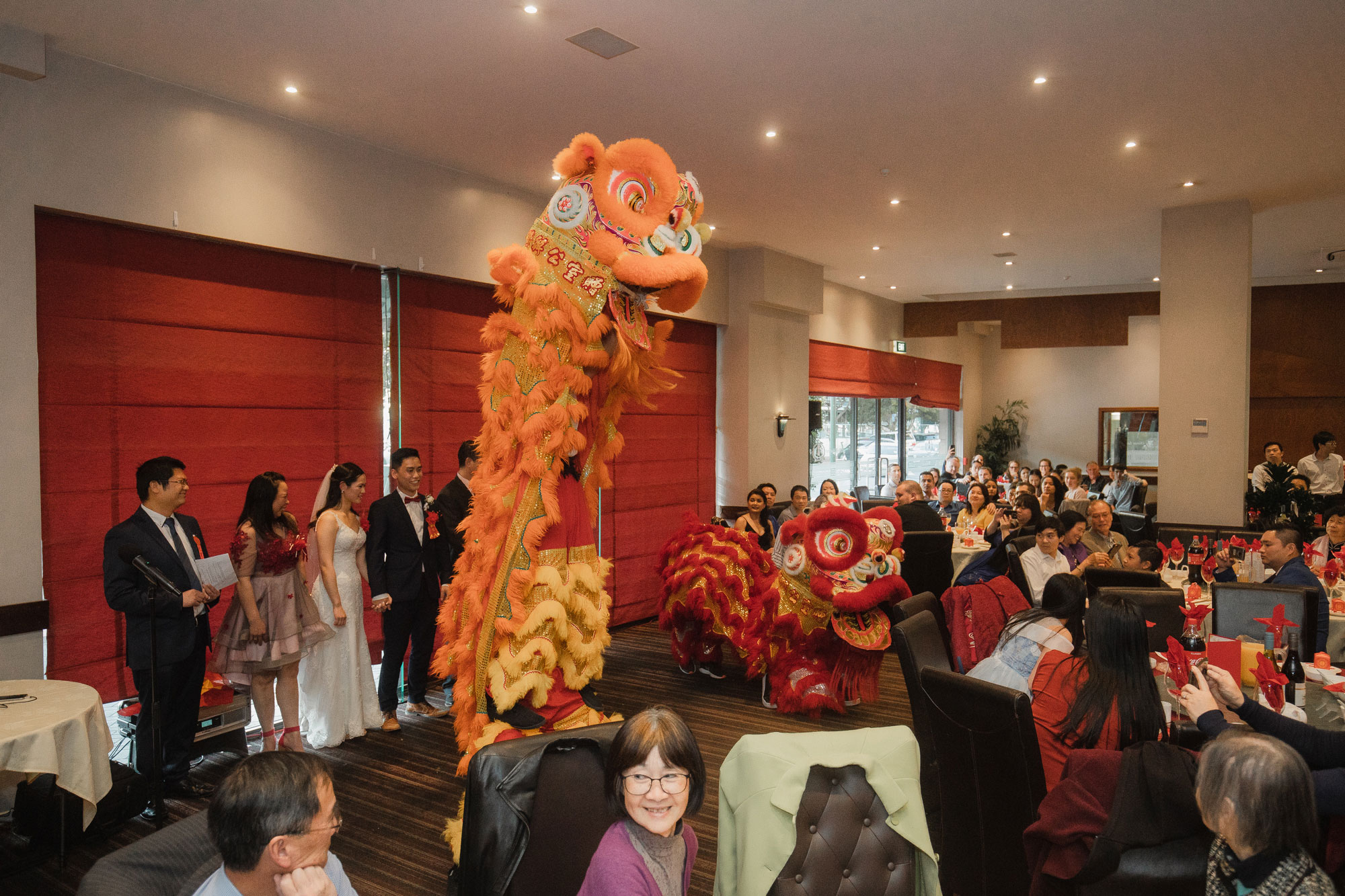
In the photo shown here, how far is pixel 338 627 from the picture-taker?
4.29 meters

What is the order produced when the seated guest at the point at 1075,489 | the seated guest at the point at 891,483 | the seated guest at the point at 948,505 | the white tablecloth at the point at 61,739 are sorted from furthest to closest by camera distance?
1. the seated guest at the point at 891,483
2. the seated guest at the point at 1075,489
3. the seated guest at the point at 948,505
4. the white tablecloth at the point at 61,739

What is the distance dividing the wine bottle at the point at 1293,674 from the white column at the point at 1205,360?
172 inches

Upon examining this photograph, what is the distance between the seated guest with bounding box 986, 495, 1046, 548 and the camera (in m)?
5.71

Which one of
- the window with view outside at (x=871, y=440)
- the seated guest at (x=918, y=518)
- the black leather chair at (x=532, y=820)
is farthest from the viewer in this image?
the window with view outside at (x=871, y=440)

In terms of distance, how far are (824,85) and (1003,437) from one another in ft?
35.6

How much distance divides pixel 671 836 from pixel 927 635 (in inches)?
69.8

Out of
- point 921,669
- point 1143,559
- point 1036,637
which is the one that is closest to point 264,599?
point 921,669

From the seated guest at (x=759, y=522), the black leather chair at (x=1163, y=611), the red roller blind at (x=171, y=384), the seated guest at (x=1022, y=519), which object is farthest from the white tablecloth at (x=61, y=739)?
the seated guest at (x=1022, y=519)

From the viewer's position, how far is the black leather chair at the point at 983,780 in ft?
7.55

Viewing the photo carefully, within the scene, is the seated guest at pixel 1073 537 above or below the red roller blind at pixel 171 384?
below

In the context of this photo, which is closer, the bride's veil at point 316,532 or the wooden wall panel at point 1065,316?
the bride's veil at point 316,532

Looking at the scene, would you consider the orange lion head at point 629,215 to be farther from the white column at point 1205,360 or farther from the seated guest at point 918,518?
the white column at point 1205,360

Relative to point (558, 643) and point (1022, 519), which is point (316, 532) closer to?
point (558, 643)

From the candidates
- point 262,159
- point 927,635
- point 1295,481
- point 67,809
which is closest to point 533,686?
point 927,635
